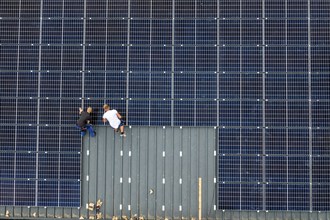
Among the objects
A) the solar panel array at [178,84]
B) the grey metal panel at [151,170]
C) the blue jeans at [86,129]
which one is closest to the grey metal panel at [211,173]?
the solar panel array at [178,84]

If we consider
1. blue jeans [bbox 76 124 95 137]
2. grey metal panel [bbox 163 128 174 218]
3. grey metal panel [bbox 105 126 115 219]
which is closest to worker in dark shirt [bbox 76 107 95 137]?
blue jeans [bbox 76 124 95 137]

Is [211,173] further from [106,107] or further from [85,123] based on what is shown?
[85,123]

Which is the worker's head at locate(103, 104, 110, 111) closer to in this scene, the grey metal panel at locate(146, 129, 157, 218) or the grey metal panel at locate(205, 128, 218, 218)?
the grey metal panel at locate(146, 129, 157, 218)

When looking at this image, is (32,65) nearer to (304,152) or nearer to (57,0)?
(57,0)

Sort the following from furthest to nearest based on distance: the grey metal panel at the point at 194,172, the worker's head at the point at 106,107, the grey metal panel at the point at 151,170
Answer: the grey metal panel at the point at 151,170 → the grey metal panel at the point at 194,172 → the worker's head at the point at 106,107

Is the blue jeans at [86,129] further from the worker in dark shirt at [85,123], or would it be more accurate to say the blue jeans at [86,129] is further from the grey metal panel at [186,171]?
the grey metal panel at [186,171]

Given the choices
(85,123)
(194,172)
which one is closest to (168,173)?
(194,172)
